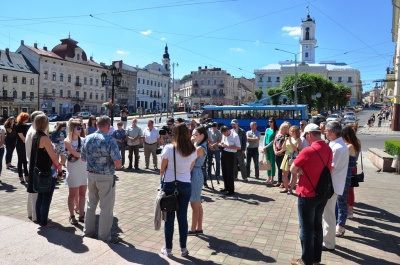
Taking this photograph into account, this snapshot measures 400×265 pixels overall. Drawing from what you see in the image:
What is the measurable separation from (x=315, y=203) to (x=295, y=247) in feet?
3.89

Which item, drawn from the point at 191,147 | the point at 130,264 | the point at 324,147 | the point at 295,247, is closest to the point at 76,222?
the point at 130,264

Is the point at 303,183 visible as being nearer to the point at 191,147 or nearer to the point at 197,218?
the point at 191,147

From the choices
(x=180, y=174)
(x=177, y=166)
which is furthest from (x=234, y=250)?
(x=177, y=166)

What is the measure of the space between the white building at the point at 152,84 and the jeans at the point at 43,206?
7875 centimetres

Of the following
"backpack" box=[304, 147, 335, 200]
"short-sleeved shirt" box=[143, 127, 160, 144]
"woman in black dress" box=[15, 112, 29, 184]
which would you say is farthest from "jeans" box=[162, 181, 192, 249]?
"short-sleeved shirt" box=[143, 127, 160, 144]

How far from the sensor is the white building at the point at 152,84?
87.9 metres

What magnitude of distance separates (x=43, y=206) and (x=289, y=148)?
5.71 meters

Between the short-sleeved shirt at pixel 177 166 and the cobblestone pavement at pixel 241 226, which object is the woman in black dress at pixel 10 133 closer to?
the cobblestone pavement at pixel 241 226

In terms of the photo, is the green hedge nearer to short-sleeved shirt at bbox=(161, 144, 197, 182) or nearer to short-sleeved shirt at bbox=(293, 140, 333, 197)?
short-sleeved shirt at bbox=(293, 140, 333, 197)

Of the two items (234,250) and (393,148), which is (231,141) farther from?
(393,148)

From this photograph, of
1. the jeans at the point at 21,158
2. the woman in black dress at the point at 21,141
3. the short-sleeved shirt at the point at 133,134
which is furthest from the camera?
the short-sleeved shirt at the point at 133,134

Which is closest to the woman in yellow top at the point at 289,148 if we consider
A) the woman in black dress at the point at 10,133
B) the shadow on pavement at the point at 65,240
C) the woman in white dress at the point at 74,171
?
the woman in white dress at the point at 74,171

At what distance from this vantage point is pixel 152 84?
93.5m

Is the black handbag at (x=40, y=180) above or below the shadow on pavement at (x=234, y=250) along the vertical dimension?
above
